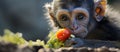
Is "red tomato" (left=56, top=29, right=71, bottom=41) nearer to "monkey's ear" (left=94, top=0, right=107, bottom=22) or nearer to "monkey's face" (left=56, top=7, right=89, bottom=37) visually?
"monkey's face" (left=56, top=7, right=89, bottom=37)

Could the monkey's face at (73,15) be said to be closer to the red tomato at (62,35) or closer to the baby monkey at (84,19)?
the baby monkey at (84,19)

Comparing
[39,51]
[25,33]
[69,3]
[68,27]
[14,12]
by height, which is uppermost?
[14,12]

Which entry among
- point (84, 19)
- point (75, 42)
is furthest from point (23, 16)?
point (75, 42)

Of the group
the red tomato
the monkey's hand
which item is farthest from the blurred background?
the red tomato

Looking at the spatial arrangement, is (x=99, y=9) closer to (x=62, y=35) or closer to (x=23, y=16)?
(x=62, y=35)

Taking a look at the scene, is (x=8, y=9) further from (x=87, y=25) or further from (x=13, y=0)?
(x=87, y=25)

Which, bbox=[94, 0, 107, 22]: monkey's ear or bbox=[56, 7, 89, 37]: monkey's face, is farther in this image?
bbox=[94, 0, 107, 22]: monkey's ear

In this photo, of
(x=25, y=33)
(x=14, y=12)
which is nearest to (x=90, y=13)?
(x=25, y=33)
